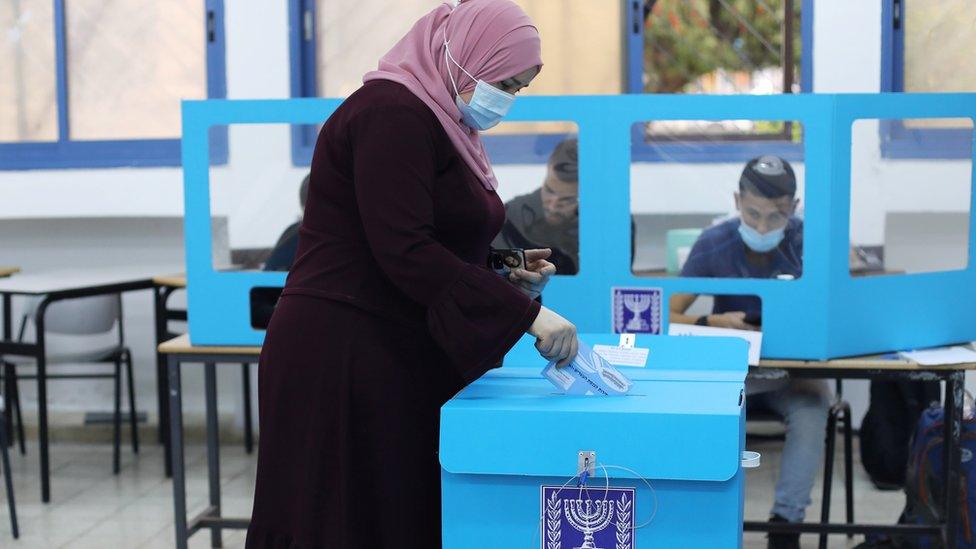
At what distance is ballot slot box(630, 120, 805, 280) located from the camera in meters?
2.61

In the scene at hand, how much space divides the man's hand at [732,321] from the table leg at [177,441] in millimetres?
1260

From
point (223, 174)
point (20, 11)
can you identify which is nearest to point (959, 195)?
point (223, 174)

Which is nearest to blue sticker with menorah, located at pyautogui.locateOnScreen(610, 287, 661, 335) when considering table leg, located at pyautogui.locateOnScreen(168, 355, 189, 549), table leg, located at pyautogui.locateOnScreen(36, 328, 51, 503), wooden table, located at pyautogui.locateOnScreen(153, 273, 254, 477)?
table leg, located at pyautogui.locateOnScreen(168, 355, 189, 549)

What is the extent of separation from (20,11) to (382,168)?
3.57 meters

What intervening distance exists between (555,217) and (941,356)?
897mm

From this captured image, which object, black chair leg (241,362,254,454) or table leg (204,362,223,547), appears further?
black chair leg (241,362,254,454)

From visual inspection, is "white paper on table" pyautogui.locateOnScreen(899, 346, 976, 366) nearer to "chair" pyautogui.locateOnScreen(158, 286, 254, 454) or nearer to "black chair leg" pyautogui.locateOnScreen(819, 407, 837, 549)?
"black chair leg" pyautogui.locateOnScreen(819, 407, 837, 549)

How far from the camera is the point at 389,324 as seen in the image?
168 cm

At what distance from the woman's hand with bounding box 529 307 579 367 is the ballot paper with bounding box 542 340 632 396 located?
0.9 inches

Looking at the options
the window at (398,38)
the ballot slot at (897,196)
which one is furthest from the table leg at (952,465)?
the window at (398,38)

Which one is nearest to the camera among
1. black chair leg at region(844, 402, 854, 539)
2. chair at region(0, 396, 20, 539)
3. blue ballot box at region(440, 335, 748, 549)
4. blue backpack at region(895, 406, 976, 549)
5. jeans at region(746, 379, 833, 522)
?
blue ballot box at region(440, 335, 748, 549)

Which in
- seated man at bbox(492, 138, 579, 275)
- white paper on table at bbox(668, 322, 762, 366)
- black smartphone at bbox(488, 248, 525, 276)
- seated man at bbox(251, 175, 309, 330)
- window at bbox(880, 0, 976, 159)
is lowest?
white paper on table at bbox(668, 322, 762, 366)

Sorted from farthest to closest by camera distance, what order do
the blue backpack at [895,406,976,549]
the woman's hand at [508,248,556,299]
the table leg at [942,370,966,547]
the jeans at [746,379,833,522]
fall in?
the jeans at [746,379,833,522]
the blue backpack at [895,406,976,549]
the table leg at [942,370,966,547]
the woman's hand at [508,248,556,299]

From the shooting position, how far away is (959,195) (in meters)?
3.92
